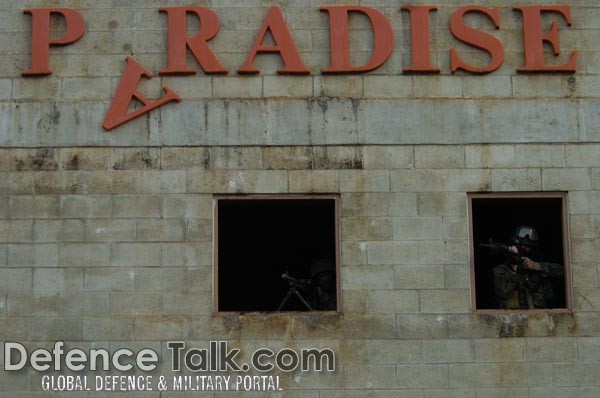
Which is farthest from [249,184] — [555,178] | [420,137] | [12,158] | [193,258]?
[555,178]

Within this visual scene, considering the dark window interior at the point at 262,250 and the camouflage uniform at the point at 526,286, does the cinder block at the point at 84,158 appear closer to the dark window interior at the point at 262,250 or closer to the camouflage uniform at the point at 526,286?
the dark window interior at the point at 262,250

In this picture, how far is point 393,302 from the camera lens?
39.3 feet

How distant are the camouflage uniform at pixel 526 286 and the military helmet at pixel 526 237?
340 millimetres

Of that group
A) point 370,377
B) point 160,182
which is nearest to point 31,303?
point 160,182

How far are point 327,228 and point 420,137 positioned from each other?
9.82 feet

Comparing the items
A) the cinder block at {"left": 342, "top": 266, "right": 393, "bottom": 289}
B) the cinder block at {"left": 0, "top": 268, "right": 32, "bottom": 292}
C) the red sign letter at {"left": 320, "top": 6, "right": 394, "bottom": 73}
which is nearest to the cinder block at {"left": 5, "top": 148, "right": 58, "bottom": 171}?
the cinder block at {"left": 0, "top": 268, "right": 32, "bottom": 292}

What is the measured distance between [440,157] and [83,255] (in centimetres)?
461

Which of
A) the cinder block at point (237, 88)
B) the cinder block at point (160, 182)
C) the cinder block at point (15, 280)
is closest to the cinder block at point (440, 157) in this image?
the cinder block at point (237, 88)

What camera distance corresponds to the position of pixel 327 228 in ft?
48.5

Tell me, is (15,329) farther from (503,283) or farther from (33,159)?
(503,283)

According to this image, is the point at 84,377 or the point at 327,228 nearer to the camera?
the point at 84,377

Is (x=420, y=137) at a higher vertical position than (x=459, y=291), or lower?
higher

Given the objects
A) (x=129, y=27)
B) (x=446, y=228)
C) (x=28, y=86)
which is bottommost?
(x=446, y=228)

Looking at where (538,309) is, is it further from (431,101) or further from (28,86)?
(28,86)
